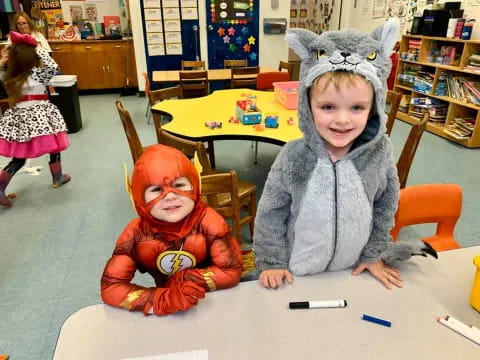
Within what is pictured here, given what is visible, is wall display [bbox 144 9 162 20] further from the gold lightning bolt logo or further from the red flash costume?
the gold lightning bolt logo

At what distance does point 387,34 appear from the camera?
0.90 meters

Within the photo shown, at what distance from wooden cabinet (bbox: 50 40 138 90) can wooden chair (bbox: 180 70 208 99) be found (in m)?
2.83

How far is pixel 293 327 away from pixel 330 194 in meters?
0.34

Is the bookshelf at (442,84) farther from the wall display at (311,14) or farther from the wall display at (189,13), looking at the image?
the wall display at (311,14)

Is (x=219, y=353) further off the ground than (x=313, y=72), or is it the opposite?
(x=313, y=72)

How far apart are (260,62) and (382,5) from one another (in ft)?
7.19

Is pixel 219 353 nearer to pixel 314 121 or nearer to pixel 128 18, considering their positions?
pixel 314 121

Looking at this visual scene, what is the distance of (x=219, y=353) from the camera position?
0.77 m

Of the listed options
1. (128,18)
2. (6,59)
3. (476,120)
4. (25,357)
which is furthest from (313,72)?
(128,18)

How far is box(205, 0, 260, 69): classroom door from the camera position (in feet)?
20.3

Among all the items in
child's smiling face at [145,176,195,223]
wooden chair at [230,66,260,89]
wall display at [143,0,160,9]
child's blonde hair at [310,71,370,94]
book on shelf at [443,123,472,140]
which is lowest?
book on shelf at [443,123,472,140]

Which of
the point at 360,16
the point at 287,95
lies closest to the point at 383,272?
the point at 287,95

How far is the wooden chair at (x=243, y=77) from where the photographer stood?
4.48 meters

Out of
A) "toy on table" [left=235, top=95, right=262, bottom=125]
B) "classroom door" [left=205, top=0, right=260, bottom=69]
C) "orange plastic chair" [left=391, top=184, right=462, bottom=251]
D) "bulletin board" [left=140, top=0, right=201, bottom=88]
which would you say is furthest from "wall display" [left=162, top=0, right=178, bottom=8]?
"orange plastic chair" [left=391, top=184, right=462, bottom=251]
